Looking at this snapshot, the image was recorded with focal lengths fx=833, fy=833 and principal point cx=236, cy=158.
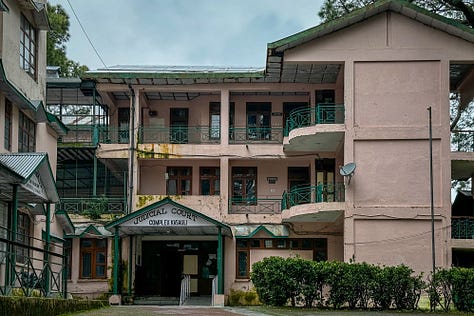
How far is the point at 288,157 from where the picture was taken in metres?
32.6

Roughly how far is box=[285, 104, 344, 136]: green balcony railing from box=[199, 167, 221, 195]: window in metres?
3.69

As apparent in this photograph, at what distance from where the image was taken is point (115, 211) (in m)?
32.6

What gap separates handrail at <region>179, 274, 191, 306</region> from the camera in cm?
3038

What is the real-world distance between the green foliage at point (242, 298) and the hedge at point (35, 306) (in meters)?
12.7

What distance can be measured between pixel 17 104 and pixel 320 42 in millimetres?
10885

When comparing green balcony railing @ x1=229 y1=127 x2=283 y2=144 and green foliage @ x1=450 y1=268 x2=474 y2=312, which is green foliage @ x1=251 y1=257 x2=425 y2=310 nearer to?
green foliage @ x1=450 y1=268 x2=474 y2=312

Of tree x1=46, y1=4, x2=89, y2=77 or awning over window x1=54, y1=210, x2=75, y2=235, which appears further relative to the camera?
tree x1=46, y1=4, x2=89, y2=77

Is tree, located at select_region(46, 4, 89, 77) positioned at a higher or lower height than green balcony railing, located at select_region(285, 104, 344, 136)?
higher

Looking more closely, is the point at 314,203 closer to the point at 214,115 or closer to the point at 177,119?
the point at 214,115

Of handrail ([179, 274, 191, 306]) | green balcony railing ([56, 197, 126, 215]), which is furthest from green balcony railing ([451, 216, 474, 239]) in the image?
green balcony railing ([56, 197, 126, 215])

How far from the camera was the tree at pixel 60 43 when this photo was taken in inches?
1679

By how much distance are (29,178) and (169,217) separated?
33.8ft

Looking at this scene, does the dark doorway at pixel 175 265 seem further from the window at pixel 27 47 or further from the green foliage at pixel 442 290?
the green foliage at pixel 442 290

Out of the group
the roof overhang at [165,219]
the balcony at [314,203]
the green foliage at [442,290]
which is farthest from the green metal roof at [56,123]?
the green foliage at [442,290]
